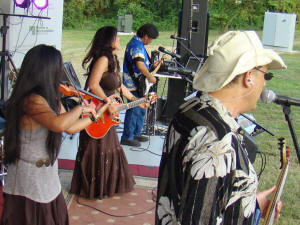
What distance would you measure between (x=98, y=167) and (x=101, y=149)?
0.59 ft

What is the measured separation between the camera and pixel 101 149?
Result: 13.2 feet

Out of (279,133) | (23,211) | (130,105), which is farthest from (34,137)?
(279,133)

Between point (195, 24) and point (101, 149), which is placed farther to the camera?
point (195, 24)

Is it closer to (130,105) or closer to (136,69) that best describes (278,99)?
(130,105)

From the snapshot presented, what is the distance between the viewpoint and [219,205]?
4.73 feet

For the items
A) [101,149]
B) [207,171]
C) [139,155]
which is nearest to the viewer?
[207,171]

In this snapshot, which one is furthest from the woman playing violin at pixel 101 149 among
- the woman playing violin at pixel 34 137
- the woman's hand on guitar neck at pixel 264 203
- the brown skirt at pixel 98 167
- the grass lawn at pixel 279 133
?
the woman's hand on guitar neck at pixel 264 203

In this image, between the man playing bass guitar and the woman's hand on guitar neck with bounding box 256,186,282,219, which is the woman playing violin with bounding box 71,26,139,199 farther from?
the woman's hand on guitar neck with bounding box 256,186,282,219

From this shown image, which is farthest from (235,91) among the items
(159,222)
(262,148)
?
(262,148)

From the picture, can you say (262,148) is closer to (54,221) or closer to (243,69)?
(54,221)

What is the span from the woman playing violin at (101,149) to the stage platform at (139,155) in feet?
2.65

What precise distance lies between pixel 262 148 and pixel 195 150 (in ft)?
16.2

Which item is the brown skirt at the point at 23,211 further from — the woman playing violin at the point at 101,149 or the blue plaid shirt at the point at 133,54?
the blue plaid shirt at the point at 133,54

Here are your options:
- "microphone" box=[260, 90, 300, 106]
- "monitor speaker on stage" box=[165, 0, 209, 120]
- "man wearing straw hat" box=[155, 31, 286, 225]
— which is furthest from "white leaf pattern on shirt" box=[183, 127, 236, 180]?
"monitor speaker on stage" box=[165, 0, 209, 120]
